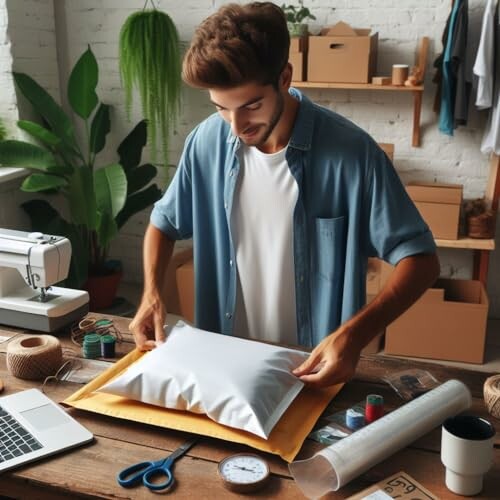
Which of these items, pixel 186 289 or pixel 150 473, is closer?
pixel 150 473

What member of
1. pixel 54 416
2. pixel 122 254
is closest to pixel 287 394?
pixel 54 416

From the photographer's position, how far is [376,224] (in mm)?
1742

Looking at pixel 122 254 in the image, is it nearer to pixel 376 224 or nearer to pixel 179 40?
pixel 179 40

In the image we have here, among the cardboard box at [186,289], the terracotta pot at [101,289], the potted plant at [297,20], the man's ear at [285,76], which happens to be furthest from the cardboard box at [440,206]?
the man's ear at [285,76]

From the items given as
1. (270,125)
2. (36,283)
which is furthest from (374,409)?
(36,283)

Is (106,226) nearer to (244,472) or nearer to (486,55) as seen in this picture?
(486,55)

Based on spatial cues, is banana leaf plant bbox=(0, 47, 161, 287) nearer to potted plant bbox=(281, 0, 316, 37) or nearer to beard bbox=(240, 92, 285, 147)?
potted plant bbox=(281, 0, 316, 37)

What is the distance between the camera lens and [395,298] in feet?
5.40

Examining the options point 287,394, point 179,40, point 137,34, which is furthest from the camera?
point 179,40

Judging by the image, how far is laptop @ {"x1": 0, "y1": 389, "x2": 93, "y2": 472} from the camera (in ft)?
4.43

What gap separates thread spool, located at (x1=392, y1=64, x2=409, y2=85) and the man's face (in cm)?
212

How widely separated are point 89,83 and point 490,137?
87.3 inches

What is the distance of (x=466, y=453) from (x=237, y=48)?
945 millimetres

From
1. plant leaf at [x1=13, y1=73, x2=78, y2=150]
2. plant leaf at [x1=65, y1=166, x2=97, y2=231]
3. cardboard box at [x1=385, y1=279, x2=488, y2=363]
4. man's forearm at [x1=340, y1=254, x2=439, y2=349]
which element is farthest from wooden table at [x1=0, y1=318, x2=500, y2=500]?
plant leaf at [x1=13, y1=73, x2=78, y2=150]
